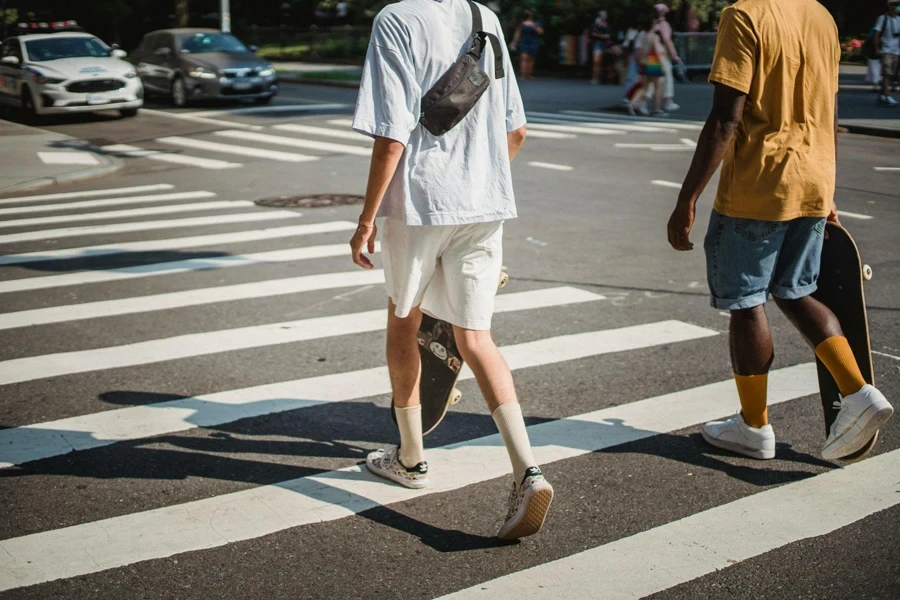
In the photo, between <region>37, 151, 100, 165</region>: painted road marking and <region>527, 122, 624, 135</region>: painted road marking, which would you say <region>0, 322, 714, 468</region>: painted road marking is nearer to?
<region>37, 151, 100, 165</region>: painted road marking

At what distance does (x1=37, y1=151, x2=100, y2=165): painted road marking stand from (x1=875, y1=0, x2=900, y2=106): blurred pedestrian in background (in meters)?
15.1

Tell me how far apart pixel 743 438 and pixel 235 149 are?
42.7ft

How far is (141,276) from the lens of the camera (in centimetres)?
784

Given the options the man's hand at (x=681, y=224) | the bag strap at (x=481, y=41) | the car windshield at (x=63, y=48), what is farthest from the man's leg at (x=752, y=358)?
the car windshield at (x=63, y=48)

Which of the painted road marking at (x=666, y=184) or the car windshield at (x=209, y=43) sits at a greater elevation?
the car windshield at (x=209, y=43)

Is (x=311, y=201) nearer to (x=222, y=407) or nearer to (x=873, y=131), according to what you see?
(x=222, y=407)

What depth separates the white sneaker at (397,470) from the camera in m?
4.10

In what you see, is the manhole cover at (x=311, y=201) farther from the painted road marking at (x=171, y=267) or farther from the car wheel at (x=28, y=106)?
the car wheel at (x=28, y=106)

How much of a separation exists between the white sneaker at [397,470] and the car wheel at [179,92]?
20.4 meters

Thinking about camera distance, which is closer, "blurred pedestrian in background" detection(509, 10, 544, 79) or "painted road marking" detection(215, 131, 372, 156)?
"painted road marking" detection(215, 131, 372, 156)

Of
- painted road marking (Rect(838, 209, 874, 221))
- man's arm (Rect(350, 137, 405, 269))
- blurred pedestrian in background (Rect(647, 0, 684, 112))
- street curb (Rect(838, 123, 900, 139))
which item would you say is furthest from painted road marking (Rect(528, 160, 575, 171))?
man's arm (Rect(350, 137, 405, 269))

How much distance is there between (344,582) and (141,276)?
5020 millimetres

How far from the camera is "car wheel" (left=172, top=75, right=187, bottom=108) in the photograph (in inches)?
914

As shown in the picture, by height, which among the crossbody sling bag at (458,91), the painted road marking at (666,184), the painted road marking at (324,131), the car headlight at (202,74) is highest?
the crossbody sling bag at (458,91)
